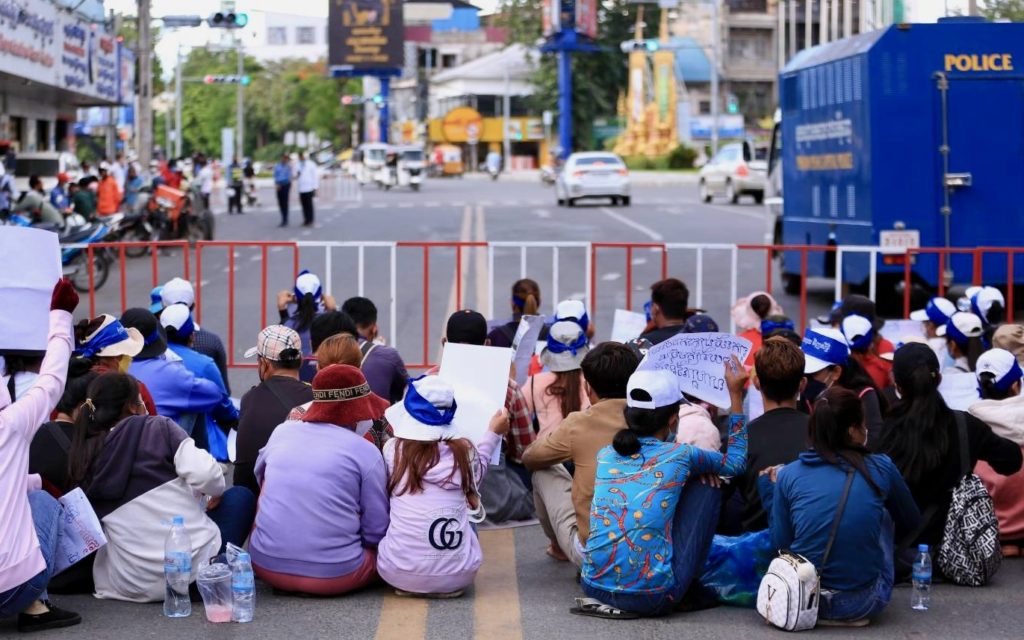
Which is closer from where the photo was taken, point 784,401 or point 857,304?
point 784,401

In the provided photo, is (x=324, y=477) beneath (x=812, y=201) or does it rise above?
beneath

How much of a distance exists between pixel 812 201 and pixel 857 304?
9811 millimetres

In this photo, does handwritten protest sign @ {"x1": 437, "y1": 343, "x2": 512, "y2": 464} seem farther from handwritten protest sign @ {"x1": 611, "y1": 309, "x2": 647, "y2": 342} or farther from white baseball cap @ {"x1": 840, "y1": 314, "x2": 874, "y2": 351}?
handwritten protest sign @ {"x1": 611, "y1": 309, "x2": 647, "y2": 342}

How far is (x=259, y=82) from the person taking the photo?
12069 cm

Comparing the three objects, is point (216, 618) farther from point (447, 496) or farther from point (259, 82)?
point (259, 82)

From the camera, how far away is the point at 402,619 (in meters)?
6.39

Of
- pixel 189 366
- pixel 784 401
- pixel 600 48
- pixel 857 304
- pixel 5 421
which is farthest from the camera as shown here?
pixel 600 48

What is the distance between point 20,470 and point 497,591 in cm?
215

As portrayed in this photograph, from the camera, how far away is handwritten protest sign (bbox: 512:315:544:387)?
8.81 meters

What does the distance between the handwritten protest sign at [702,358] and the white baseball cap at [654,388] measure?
1.46 ft

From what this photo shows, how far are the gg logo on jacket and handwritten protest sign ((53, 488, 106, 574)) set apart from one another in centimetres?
133

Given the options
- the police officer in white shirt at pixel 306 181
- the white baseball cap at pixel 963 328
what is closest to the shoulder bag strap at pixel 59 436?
the white baseball cap at pixel 963 328

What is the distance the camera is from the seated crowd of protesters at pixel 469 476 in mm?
6191

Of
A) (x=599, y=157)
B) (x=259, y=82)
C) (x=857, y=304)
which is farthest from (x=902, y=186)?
(x=259, y=82)
